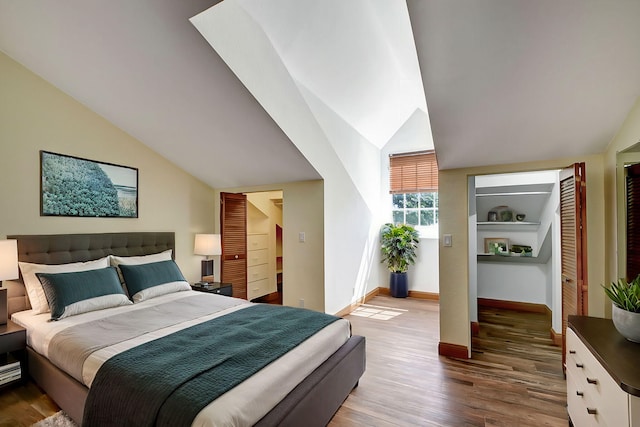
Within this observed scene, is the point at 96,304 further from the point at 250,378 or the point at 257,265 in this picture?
the point at 257,265

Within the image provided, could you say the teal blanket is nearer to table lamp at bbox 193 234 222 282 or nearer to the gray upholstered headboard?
the gray upholstered headboard

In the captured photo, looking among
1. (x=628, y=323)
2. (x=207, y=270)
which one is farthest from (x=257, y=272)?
(x=628, y=323)

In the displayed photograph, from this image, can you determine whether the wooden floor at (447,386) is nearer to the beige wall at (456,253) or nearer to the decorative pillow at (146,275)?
the beige wall at (456,253)

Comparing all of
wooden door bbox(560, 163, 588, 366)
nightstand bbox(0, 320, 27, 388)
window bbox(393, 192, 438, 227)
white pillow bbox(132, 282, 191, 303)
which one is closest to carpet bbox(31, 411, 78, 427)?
nightstand bbox(0, 320, 27, 388)

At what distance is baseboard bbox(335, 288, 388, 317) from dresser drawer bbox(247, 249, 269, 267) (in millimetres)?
1716

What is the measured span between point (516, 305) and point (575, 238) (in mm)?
2569

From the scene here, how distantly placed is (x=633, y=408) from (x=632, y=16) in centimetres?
186

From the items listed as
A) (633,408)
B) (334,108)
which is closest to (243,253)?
(334,108)

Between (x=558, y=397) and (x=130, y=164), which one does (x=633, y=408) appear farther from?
(x=130, y=164)

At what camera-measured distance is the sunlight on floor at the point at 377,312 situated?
4.55 metres

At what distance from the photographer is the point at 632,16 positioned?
5.23ft

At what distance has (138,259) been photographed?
3.57 metres

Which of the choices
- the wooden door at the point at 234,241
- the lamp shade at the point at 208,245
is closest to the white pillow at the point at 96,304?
the lamp shade at the point at 208,245

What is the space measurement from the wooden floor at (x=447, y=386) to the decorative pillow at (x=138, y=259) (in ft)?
4.08
